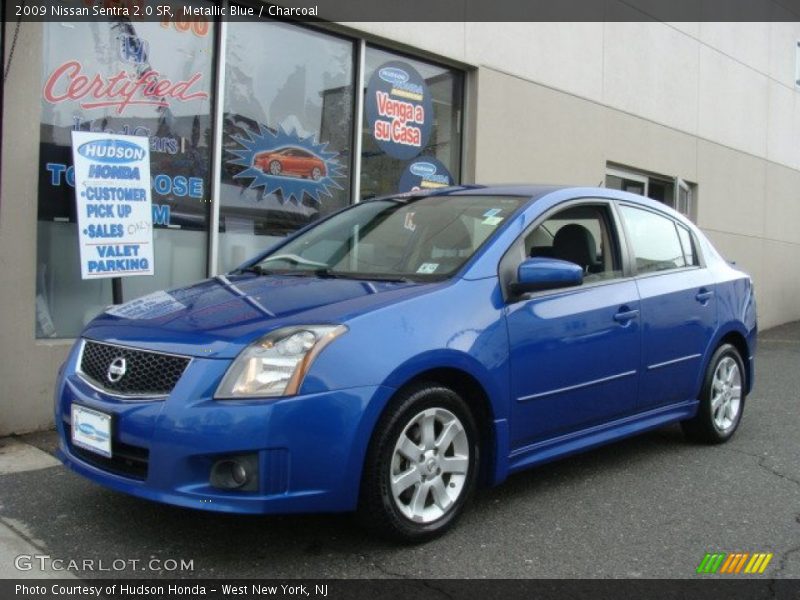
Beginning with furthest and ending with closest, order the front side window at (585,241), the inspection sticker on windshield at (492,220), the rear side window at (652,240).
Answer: the rear side window at (652,240)
the front side window at (585,241)
the inspection sticker on windshield at (492,220)

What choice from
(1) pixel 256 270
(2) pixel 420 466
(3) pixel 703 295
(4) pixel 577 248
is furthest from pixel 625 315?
(1) pixel 256 270

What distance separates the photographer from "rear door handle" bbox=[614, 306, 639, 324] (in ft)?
14.2

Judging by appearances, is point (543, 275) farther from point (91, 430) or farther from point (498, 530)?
point (91, 430)

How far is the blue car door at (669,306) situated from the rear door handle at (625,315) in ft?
0.32

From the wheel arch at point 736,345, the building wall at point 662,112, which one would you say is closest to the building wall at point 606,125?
the building wall at point 662,112

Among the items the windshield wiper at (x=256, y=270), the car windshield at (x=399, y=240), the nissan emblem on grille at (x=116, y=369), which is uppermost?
the car windshield at (x=399, y=240)

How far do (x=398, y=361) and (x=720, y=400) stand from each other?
2.98m

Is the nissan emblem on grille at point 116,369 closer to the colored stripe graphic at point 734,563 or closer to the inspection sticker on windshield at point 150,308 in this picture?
the inspection sticker on windshield at point 150,308

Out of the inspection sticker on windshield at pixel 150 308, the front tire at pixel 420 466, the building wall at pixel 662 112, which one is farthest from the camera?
the building wall at pixel 662 112

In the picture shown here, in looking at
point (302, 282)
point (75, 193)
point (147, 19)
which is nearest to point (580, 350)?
point (302, 282)

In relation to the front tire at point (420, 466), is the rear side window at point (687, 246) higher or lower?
higher

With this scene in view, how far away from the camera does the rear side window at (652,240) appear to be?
4.78 meters

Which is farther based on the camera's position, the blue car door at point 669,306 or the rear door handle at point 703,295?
the rear door handle at point 703,295

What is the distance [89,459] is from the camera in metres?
3.39
